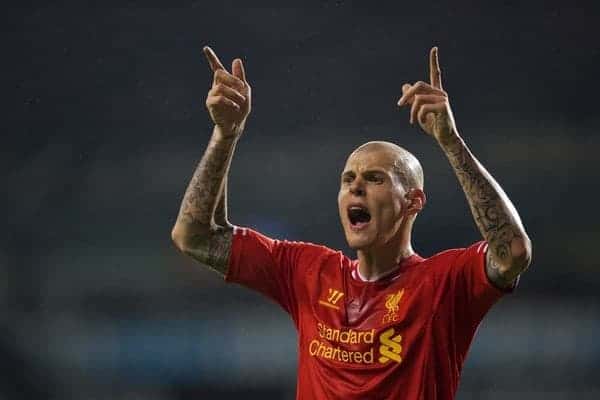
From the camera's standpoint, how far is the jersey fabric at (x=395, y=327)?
4.52 feet

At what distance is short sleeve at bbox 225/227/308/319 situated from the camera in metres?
1.59

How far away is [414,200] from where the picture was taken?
1.54 meters

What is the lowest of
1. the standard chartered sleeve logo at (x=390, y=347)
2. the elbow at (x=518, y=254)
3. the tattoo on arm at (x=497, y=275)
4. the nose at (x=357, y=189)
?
the standard chartered sleeve logo at (x=390, y=347)

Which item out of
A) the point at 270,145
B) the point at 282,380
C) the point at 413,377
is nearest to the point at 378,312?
the point at 413,377

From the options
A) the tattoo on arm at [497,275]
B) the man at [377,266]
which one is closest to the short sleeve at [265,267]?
the man at [377,266]

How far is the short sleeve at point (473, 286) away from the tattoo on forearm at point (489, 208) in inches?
1.5

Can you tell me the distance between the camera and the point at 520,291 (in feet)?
8.26

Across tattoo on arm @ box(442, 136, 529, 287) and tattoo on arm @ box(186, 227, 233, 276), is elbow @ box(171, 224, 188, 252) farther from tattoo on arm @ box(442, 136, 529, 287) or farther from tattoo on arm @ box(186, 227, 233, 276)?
tattoo on arm @ box(442, 136, 529, 287)

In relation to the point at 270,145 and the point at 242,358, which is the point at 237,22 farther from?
the point at 242,358

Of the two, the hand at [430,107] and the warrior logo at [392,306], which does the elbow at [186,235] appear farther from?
the hand at [430,107]

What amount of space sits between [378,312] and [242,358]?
1.20m

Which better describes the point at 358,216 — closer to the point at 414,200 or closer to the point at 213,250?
the point at 414,200

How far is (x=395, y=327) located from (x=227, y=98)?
447mm

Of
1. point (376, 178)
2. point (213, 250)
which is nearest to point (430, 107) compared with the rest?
point (376, 178)
